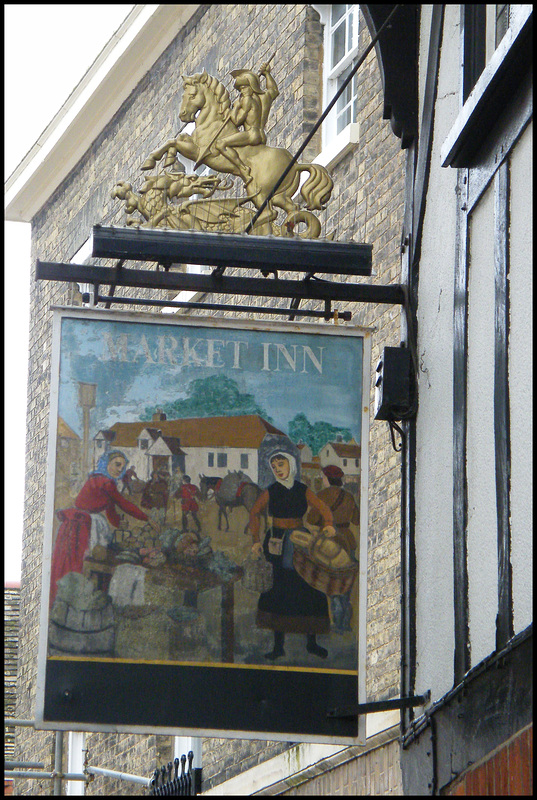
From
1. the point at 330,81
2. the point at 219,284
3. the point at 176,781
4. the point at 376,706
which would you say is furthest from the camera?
the point at 176,781

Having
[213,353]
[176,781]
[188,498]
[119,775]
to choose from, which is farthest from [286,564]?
[119,775]

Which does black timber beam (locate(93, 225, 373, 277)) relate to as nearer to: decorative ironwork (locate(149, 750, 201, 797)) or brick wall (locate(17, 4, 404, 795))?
brick wall (locate(17, 4, 404, 795))

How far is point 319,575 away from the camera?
665 cm

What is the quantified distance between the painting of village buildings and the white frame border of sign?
0.02 m

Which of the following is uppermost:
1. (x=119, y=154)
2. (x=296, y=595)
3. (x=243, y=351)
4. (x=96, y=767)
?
(x=119, y=154)

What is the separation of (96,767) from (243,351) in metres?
9.55

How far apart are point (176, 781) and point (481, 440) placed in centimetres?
794

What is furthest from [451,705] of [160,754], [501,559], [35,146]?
[35,146]

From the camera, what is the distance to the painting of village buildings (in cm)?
646

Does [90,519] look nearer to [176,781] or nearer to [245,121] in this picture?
[245,121]

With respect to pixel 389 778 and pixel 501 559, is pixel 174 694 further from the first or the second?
pixel 389 778

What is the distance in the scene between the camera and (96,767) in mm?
15234

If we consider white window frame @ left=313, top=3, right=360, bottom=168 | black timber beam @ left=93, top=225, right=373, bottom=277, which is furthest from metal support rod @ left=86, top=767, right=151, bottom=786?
black timber beam @ left=93, top=225, right=373, bottom=277

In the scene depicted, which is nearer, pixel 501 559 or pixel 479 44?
pixel 501 559
